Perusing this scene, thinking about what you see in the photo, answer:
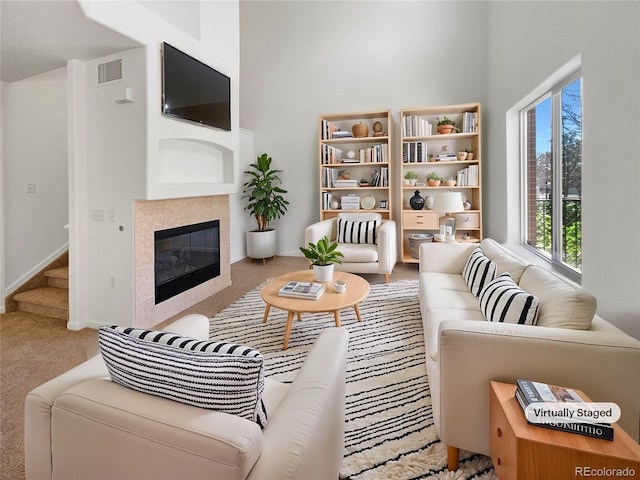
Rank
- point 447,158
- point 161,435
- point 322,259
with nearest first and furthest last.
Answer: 1. point 161,435
2. point 322,259
3. point 447,158

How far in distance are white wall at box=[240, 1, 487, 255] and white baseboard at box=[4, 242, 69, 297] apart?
294cm

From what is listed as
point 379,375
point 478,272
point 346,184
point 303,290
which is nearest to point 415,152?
point 346,184

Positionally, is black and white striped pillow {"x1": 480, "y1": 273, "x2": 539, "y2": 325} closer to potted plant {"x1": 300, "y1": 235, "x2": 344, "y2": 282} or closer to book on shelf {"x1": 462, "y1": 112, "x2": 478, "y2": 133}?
potted plant {"x1": 300, "y1": 235, "x2": 344, "y2": 282}

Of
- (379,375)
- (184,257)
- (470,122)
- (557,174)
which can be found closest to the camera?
(379,375)

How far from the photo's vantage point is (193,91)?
332cm

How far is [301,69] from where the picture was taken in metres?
5.67

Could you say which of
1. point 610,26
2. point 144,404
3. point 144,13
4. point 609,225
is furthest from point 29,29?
point 609,225

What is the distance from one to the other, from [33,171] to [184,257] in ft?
6.10

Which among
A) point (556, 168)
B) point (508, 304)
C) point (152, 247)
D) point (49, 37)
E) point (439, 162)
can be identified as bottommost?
point (508, 304)

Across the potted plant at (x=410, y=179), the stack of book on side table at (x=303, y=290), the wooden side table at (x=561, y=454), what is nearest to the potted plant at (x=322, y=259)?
the stack of book on side table at (x=303, y=290)

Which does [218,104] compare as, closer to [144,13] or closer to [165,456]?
[144,13]

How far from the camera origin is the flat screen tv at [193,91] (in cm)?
301

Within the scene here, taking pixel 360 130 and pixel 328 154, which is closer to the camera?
pixel 360 130

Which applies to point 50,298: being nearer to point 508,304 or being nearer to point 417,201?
point 508,304
